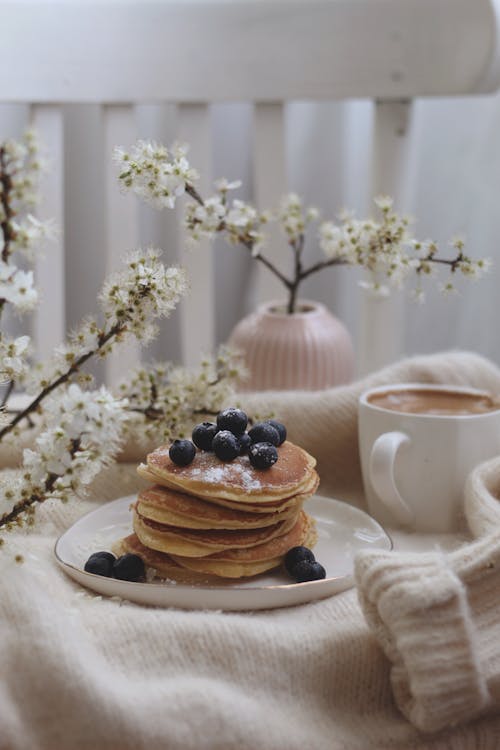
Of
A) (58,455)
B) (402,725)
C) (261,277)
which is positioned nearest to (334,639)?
(402,725)

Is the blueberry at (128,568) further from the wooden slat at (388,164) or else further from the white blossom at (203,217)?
the wooden slat at (388,164)

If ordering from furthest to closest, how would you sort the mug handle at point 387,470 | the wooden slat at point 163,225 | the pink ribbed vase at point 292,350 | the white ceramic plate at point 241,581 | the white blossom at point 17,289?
the wooden slat at point 163,225 < the pink ribbed vase at point 292,350 < the mug handle at point 387,470 < the white ceramic plate at point 241,581 < the white blossom at point 17,289

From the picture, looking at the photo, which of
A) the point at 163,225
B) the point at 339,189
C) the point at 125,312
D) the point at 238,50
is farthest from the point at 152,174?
the point at 339,189

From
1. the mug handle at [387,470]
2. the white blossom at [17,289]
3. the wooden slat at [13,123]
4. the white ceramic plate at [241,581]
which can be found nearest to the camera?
the white blossom at [17,289]

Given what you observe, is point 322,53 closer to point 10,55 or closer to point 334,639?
point 10,55

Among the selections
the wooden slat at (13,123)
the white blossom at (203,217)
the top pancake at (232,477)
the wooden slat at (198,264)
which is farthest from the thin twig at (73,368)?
the wooden slat at (13,123)

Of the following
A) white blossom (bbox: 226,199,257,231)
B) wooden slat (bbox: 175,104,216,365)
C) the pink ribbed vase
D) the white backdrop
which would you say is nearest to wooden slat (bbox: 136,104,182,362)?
the white backdrop
